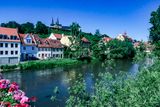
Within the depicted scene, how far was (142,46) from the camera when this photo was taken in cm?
2647

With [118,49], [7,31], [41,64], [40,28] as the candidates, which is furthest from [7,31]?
[40,28]

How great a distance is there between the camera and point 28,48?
7244 cm

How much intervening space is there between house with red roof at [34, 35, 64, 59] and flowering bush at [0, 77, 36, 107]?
69.5 m

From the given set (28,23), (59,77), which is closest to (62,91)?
(59,77)

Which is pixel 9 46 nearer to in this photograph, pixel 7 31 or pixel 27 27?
pixel 7 31

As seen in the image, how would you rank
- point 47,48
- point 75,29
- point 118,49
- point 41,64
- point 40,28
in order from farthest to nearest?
point 40,28 → point 118,49 → point 75,29 → point 47,48 → point 41,64

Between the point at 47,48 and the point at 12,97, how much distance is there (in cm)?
7442

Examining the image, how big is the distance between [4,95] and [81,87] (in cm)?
1196

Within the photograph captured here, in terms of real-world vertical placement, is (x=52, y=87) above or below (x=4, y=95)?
below

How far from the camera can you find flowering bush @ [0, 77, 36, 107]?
6.96 metres

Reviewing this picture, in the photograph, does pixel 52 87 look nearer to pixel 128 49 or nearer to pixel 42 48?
pixel 42 48

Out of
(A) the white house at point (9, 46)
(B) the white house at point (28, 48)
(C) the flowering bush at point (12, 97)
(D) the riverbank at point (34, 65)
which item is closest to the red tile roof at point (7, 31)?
(A) the white house at point (9, 46)

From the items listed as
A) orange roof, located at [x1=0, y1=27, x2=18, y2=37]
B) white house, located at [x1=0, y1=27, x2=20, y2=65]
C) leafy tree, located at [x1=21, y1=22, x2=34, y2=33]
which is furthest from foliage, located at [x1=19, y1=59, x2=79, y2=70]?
leafy tree, located at [x1=21, y1=22, x2=34, y2=33]

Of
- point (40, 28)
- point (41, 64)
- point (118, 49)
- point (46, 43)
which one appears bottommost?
point (41, 64)
